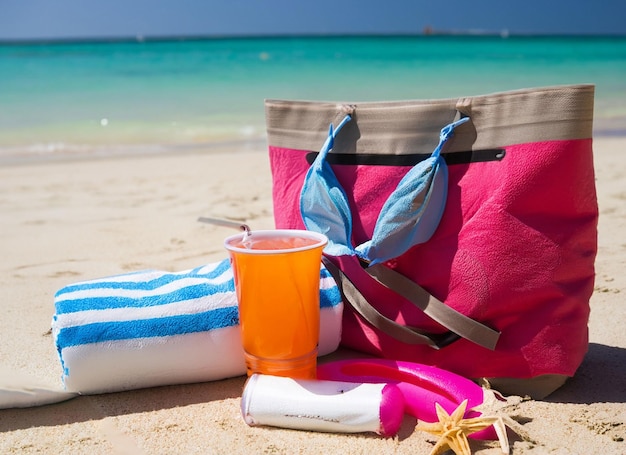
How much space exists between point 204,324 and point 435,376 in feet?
2.09

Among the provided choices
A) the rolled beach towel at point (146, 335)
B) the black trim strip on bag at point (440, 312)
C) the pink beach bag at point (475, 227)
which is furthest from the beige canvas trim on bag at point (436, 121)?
the rolled beach towel at point (146, 335)

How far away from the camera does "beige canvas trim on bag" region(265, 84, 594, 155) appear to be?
5.15ft

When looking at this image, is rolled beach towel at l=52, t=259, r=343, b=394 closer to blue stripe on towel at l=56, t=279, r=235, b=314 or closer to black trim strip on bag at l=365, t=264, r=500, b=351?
blue stripe on towel at l=56, t=279, r=235, b=314

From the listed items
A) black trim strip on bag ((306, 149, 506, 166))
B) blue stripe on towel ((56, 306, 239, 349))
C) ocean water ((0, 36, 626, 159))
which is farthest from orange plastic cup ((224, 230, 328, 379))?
ocean water ((0, 36, 626, 159))

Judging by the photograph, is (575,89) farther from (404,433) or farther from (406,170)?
(404,433)

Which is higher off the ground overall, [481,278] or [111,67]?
[111,67]

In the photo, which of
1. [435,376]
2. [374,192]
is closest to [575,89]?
[374,192]

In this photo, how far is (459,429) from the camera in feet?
4.71

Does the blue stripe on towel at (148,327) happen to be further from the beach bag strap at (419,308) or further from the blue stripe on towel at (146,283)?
the beach bag strap at (419,308)

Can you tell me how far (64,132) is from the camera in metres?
7.29

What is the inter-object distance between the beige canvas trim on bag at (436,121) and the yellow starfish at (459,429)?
27.0 inches

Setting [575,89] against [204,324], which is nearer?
[575,89]

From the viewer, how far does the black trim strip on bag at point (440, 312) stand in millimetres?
1682

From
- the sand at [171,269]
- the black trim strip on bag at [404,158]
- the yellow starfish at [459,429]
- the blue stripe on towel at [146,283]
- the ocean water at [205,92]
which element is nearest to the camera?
the yellow starfish at [459,429]
